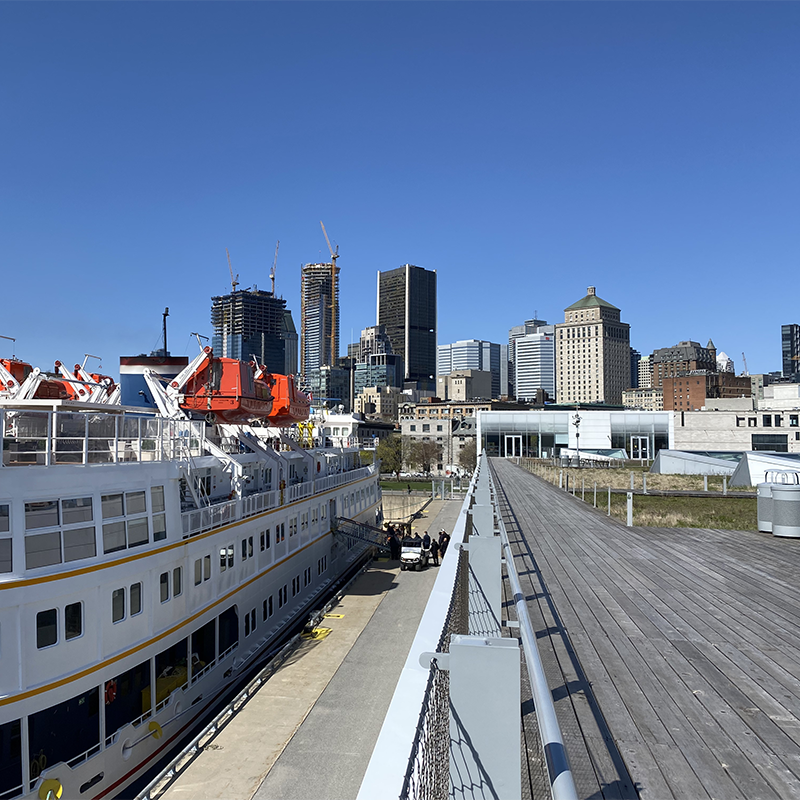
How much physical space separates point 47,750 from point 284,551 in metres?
14.3

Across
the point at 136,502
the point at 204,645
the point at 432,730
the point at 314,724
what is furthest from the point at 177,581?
the point at 432,730

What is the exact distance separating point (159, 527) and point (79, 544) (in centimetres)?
289

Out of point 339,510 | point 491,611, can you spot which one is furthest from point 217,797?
point 339,510

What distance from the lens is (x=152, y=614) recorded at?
15.3 m

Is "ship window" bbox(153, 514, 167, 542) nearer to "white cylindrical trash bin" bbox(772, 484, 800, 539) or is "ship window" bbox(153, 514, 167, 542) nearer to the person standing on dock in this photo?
"white cylindrical trash bin" bbox(772, 484, 800, 539)

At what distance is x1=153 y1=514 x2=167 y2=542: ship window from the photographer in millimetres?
15934

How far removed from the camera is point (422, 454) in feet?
396

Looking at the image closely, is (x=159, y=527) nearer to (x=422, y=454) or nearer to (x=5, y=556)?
(x=5, y=556)

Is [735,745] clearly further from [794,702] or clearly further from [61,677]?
[61,677]

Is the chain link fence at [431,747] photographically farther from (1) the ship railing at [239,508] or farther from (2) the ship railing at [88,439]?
(1) the ship railing at [239,508]

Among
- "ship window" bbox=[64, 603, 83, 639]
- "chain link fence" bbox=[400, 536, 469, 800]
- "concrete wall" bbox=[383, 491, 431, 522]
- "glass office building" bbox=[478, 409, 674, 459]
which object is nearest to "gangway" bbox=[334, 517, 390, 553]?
"ship window" bbox=[64, 603, 83, 639]

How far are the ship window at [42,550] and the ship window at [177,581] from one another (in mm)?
4228

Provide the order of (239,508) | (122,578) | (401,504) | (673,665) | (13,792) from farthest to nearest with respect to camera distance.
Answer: (401,504), (239,508), (122,578), (13,792), (673,665)

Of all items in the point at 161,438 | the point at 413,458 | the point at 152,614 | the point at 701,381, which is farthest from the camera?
the point at 701,381
